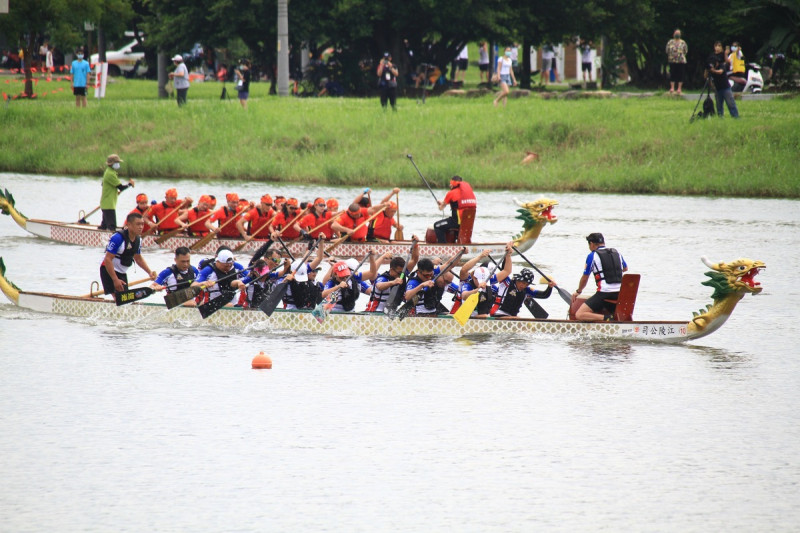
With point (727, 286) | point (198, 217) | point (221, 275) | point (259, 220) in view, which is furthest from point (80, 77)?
point (727, 286)

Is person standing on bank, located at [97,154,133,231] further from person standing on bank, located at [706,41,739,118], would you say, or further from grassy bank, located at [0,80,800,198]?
person standing on bank, located at [706,41,739,118]

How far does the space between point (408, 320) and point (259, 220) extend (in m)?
7.74

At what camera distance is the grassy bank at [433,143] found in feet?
111

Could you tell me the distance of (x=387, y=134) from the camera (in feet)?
121

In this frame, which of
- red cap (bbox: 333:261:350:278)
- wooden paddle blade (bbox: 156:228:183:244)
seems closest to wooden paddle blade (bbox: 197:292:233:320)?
red cap (bbox: 333:261:350:278)

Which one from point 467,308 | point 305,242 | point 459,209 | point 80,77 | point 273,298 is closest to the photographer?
point 467,308

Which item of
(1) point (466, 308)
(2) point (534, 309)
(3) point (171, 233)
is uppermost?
(3) point (171, 233)

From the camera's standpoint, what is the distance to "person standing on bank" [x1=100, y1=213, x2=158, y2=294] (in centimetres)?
1634

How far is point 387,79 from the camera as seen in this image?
3750 centimetres

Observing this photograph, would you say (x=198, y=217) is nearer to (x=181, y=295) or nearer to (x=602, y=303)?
(x=181, y=295)

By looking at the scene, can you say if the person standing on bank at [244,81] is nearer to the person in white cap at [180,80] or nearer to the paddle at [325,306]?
the person in white cap at [180,80]

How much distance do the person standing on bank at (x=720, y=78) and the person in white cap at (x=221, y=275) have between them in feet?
64.7

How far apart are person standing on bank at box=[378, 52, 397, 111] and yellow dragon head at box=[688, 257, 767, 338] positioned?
22.9 meters

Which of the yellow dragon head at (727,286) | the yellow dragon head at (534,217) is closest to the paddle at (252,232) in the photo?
the yellow dragon head at (534,217)
